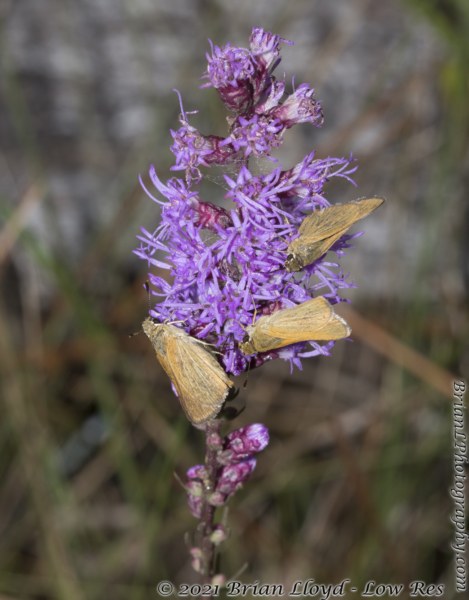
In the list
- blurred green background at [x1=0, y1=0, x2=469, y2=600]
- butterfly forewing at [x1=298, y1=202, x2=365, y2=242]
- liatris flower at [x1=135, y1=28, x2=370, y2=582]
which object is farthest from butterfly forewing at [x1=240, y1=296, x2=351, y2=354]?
blurred green background at [x1=0, y1=0, x2=469, y2=600]

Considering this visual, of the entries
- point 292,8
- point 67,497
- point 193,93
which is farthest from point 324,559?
point 292,8

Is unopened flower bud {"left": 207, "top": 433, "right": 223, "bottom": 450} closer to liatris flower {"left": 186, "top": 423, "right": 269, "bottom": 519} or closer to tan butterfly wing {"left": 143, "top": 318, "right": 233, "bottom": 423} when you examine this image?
liatris flower {"left": 186, "top": 423, "right": 269, "bottom": 519}

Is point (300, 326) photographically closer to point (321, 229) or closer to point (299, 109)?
point (321, 229)

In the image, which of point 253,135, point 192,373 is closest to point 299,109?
point 253,135

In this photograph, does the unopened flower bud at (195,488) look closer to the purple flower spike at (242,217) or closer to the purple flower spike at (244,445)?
the purple flower spike at (244,445)

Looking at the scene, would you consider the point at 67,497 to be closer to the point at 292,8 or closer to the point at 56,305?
the point at 56,305

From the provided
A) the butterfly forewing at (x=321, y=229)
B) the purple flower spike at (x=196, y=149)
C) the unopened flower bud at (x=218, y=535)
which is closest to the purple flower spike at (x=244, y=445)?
the unopened flower bud at (x=218, y=535)
